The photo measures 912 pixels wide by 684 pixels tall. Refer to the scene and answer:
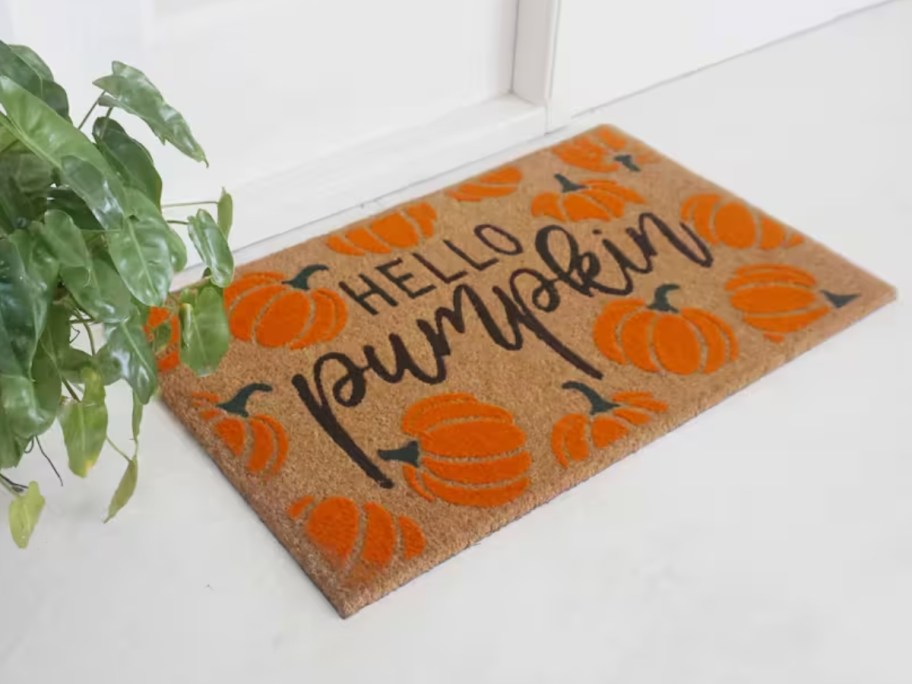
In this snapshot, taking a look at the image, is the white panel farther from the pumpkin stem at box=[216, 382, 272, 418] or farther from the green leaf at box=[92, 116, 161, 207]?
the green leaf at box=[92, 116, 161, 207]

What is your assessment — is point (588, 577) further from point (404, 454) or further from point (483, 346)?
point (483, 346)

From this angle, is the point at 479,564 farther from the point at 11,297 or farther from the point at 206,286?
the point at 11,297

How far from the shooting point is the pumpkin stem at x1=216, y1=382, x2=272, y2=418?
1373 mm

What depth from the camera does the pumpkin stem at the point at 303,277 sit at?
1565mm

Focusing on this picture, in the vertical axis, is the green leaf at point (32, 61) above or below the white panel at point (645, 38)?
above

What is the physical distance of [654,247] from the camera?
1.66 m

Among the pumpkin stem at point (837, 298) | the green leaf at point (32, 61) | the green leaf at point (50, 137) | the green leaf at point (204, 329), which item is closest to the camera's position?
the green leaf at point (50, 137)

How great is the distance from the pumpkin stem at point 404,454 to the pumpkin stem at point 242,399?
0.19 m

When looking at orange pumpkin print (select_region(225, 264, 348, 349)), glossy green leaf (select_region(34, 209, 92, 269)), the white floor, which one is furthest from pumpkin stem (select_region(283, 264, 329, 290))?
glossy green leaf (select_region(34, 209, 92, 269))

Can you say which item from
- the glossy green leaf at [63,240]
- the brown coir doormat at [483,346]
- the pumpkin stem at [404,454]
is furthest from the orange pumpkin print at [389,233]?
the glossy green leaf at [63,240]

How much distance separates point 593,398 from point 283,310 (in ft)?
1.50

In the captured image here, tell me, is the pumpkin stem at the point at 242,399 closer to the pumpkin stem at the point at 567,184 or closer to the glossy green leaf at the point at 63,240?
the glossy green leaf at the point at 63,240

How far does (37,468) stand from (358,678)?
1.61 ft

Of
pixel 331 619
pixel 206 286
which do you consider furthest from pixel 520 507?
pixel 206 286
